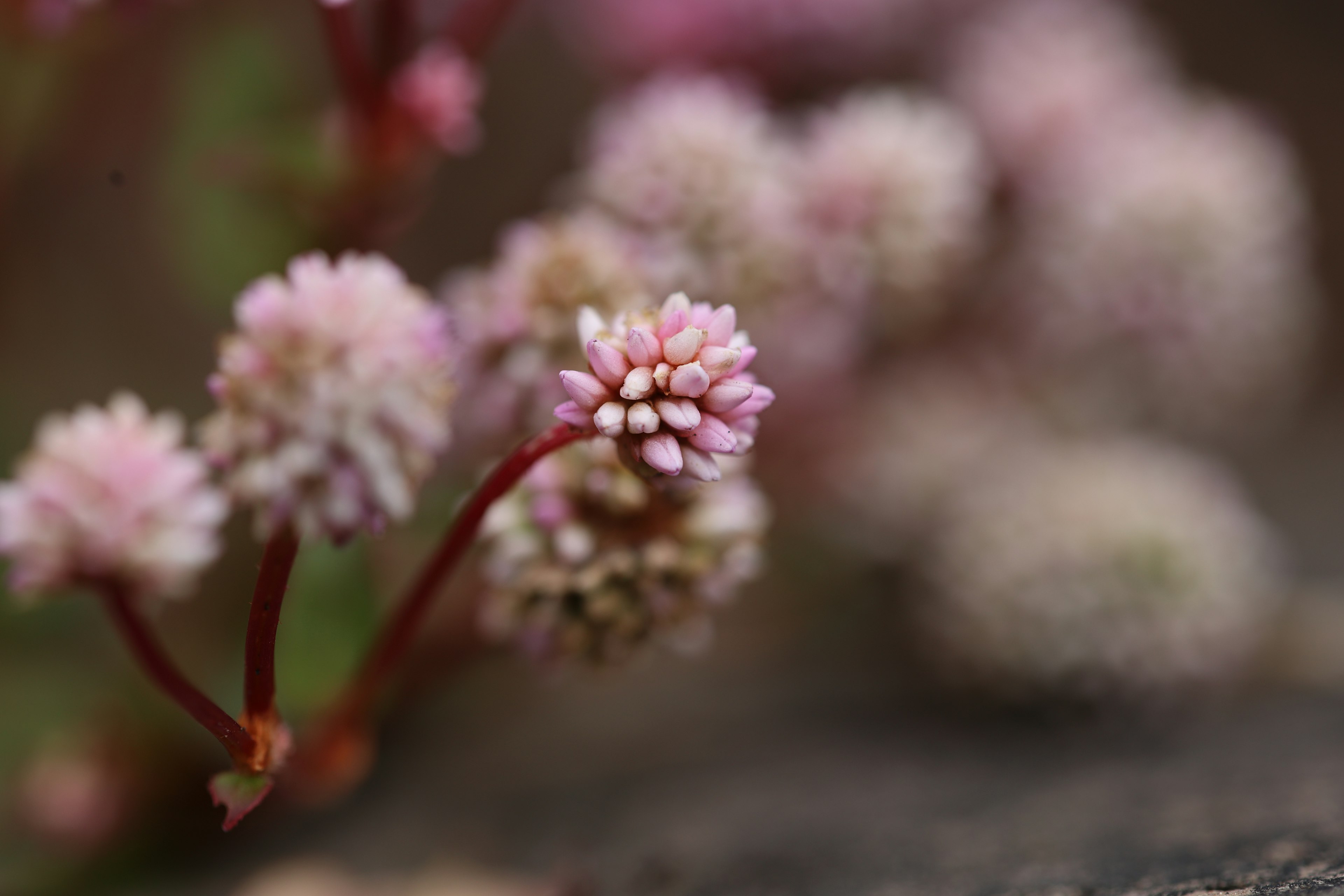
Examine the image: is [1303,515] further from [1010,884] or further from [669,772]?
[1010,884]

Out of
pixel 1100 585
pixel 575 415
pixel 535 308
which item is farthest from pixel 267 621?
pixel 1100 585

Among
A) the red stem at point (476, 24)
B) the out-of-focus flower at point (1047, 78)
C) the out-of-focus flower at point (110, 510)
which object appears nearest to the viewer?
the out-of-focus flower at point (110, 510)

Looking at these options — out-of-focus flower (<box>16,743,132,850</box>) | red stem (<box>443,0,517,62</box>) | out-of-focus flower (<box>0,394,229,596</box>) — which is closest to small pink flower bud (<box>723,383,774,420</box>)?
out-of-focus flower (<box>0,394,229,596</box>)

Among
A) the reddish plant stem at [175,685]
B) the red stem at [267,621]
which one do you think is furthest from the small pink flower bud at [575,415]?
the reddish plant stem at [175,685]

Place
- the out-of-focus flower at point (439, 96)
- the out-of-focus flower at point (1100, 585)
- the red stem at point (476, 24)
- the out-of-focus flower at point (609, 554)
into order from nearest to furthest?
the out-of-focus flower at point (609, 554), the out-of-focus flower at point (439, 96), the red stem at point (476, 24), the out-of-focus flower at point (1100, 585)

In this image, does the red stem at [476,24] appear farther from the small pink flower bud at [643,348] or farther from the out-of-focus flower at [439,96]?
the small pink flower bud at [643,348]

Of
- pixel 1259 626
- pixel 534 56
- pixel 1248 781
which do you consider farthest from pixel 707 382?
pixel 534 56

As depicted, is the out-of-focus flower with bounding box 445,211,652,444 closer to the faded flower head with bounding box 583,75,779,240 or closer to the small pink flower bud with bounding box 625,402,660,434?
the faded flower head with bounding box 583,75,779,240
